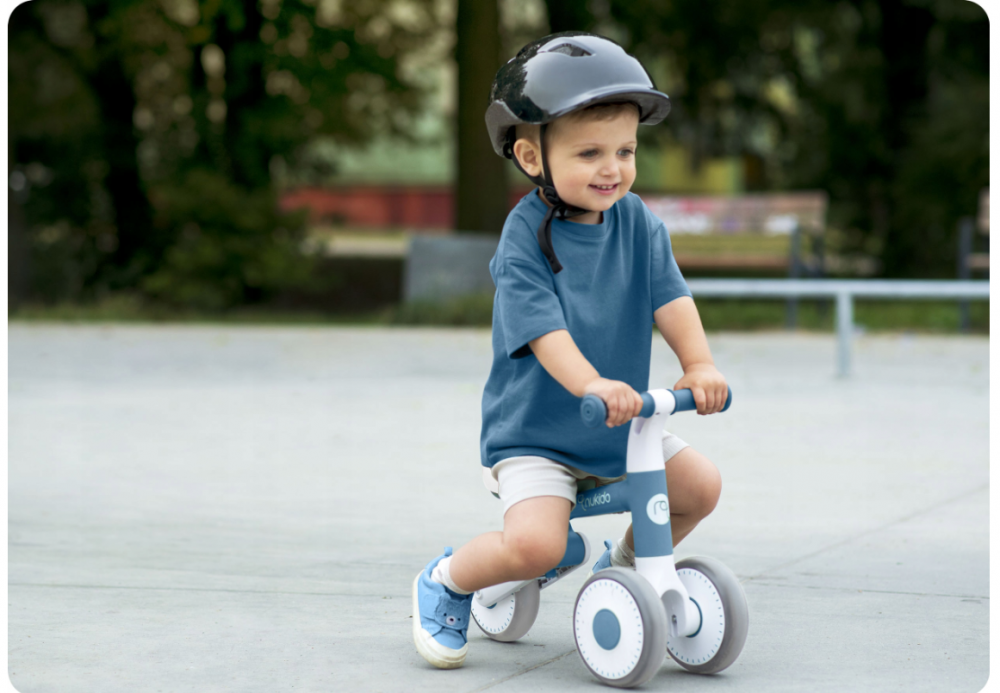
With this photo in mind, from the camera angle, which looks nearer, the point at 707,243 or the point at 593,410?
the point at 593,410

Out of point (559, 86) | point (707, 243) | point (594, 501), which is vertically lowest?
point (707, 243)

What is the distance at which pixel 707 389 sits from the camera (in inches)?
121

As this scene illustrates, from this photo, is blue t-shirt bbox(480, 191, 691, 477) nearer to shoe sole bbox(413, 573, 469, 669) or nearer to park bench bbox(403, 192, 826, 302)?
shoe sole bbox(413, 573, 469, 669)

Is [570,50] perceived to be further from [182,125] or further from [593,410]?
[182,125]

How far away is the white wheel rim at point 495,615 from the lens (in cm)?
348

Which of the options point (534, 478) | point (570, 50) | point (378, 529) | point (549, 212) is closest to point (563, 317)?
point (549, 212)

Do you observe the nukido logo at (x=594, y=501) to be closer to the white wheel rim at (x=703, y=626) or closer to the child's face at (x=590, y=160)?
the white wheel rim at (x=703, y=626)

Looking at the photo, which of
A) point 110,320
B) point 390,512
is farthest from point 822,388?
point 110,320

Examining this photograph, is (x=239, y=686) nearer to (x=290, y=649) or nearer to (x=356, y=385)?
(x=290, y=649)

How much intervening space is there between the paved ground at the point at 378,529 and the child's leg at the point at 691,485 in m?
0.37

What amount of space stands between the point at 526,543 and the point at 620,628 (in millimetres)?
272

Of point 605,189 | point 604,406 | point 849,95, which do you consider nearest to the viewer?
point 604,406

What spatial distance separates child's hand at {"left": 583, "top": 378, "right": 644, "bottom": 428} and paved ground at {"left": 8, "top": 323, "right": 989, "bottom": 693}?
64 centimetres

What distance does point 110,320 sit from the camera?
16938 mm
